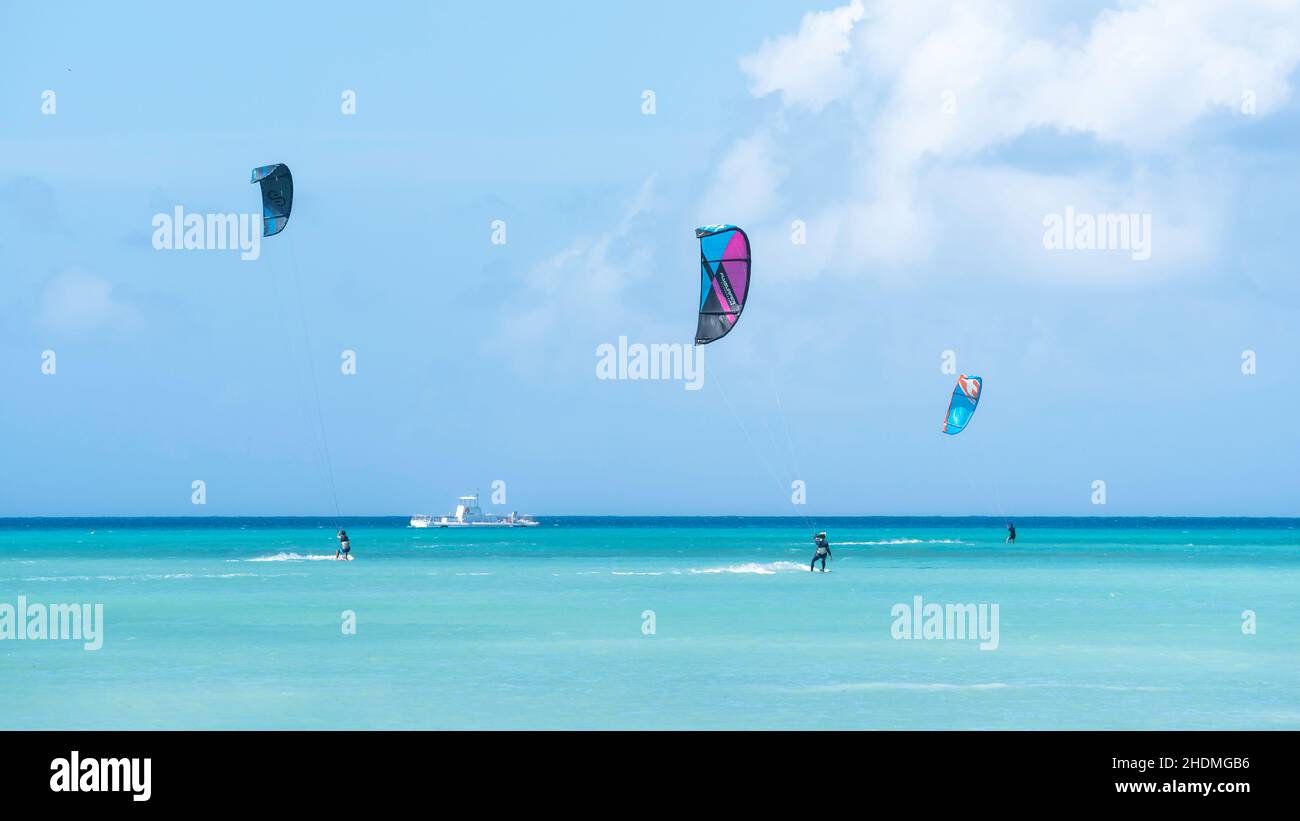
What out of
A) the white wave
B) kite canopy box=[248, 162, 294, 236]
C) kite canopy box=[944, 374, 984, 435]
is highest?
kite canopy box=[248, 162, 294, 236]

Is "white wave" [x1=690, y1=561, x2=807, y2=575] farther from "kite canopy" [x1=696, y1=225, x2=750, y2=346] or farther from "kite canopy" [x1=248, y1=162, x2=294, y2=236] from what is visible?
"kite canopy" [x1=248, y1=162, x2=294, y2=236]

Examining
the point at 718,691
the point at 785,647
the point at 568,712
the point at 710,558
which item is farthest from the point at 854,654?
the point at 710,558

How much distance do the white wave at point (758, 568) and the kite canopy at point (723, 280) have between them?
14767mm

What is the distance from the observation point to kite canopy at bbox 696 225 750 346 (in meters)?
24.8

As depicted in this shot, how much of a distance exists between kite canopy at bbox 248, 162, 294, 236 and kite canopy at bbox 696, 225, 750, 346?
7.46 meters

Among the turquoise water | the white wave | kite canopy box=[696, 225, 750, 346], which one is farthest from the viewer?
the white wave

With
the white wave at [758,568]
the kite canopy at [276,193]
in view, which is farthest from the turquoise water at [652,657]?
the kite canopy at [276,193]

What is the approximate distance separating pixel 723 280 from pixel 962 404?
65.8 ft

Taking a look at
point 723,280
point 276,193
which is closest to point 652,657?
point 723,280

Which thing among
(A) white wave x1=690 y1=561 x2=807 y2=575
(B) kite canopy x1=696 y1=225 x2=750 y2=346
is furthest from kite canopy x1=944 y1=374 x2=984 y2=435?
(B) kite canopy x1=696 y1=225 x2=750 y2=346
